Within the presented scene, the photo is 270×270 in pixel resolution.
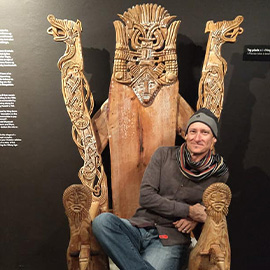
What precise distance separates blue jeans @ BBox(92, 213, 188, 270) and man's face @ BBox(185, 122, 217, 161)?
57cm

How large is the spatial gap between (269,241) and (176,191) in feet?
4.81

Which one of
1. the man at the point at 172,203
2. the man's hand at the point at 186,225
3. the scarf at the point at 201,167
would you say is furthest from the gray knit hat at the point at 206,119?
the man's hand at the point at 186,225

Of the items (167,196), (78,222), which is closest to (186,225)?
(167,196)

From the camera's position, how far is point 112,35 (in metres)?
2.63

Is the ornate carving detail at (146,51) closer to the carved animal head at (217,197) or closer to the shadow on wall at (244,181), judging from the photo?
the shadow on wall at (244,181)

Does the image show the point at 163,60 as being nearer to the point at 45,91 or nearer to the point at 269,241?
the point at 45,91

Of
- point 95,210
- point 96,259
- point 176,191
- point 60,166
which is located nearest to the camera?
point 96,259

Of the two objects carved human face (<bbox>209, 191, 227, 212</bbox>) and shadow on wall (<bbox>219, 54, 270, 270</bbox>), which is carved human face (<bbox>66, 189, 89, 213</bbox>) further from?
shadow on wall (<bbox>219, 54, 270, 270</bbox>)

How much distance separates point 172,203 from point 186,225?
0.51 feet

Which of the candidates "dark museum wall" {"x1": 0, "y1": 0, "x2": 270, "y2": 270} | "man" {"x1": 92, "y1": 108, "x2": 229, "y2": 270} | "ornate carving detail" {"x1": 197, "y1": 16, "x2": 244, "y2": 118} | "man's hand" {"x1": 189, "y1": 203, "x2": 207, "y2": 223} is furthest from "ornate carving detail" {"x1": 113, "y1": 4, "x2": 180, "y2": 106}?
"man's hand" {"x1": 189, "y1": 203, "x2": 207, "y2": 223}

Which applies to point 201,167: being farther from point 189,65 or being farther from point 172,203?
point 189,65

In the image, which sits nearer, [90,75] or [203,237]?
[203,237]

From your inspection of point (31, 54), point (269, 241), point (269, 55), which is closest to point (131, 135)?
point (31, 54)

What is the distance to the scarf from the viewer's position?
195 cm
